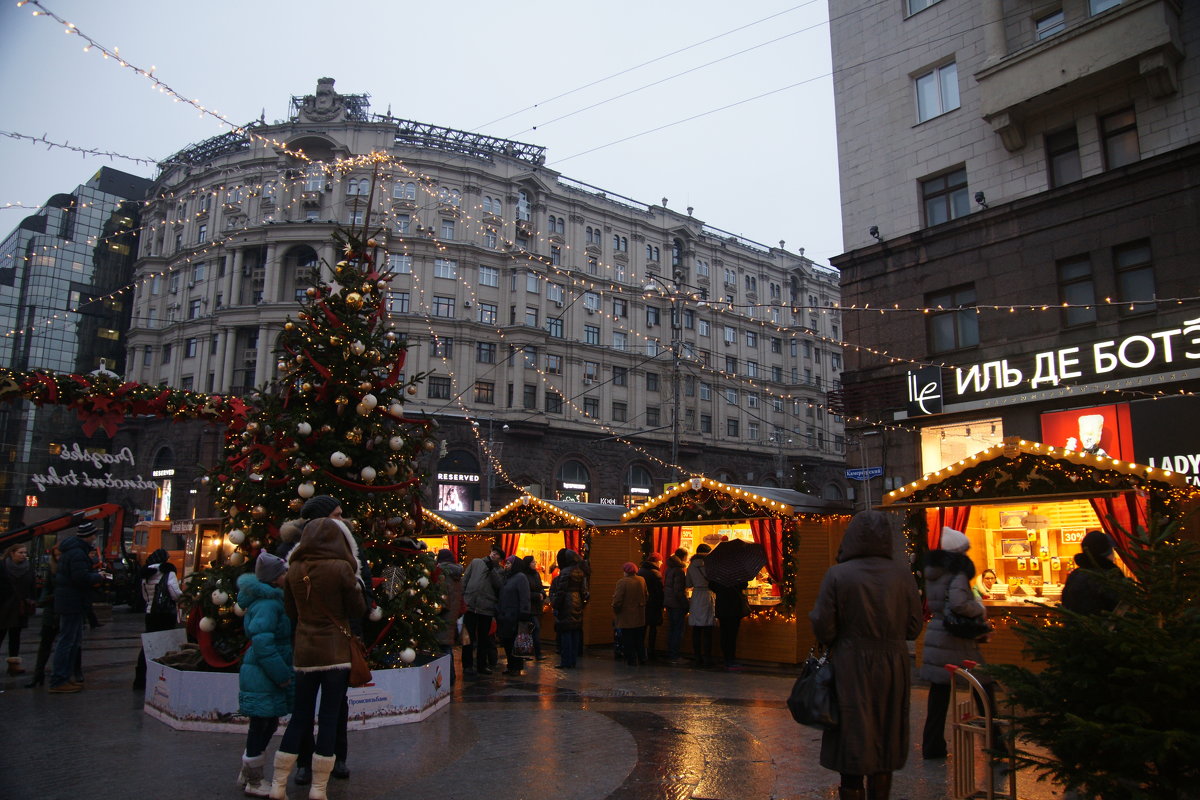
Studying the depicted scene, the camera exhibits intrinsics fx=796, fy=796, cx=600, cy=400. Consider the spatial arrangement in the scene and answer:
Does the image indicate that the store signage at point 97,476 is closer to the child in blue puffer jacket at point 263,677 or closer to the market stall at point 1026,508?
the child in blue puffer jacket at point 263,677

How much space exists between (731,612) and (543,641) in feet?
18.3

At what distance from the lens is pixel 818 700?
4.45 meters

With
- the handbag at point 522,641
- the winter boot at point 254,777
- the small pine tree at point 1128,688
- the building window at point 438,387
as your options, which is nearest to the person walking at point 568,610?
the handbag at point 522,641

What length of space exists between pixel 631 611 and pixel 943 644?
6.98m

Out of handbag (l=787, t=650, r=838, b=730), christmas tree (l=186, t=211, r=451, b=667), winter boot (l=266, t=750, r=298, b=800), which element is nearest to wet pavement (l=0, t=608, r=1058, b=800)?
winter boot (l=266, t=750, r=298, b=800)

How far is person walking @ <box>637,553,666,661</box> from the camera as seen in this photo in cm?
1385

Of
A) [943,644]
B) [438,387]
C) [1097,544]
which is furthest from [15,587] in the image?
[438,387]

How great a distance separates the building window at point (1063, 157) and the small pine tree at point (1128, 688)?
16.9 m

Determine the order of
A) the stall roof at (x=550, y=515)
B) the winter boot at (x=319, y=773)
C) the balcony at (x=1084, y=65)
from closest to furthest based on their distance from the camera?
1. the winter boot at (x=319, y=773)
2. the balcony at (x=1084, y=65)
3. the stall roof at (x=550, y=515)

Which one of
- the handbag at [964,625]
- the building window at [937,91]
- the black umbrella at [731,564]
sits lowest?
the handbag at [964,625]

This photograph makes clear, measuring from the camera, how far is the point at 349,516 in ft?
28.9

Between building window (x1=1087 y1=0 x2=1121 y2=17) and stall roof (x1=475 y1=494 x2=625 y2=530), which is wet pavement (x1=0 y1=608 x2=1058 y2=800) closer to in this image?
stall roof (x1=475 y1=494 x2=625 y2=530)

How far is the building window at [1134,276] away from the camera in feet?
53.1

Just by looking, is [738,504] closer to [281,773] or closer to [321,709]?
[321,709]
